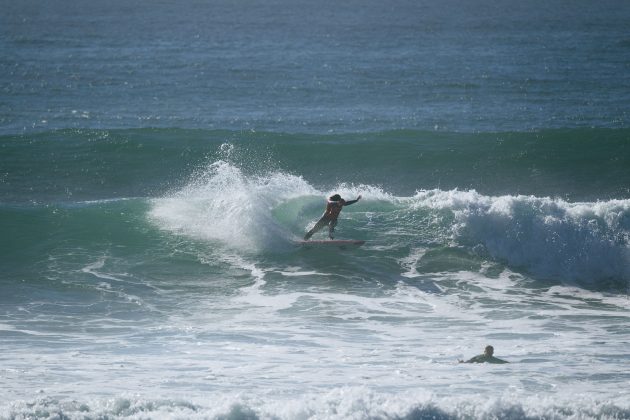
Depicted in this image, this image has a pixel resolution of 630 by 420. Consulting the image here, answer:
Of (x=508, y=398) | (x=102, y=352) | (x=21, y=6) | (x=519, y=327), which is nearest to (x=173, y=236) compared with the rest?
(x=102, y=352)

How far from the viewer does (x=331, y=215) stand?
1959 centimetres

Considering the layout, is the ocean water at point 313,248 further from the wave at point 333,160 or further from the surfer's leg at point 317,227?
the surfer's leg at point 317,227

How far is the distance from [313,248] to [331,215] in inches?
34.6

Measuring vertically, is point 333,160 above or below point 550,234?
above

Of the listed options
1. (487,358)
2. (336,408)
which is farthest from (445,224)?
(336,408)

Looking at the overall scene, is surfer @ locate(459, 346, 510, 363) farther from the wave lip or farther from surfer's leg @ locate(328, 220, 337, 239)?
surfer's leg @ locate(328, 220, 337, 239)

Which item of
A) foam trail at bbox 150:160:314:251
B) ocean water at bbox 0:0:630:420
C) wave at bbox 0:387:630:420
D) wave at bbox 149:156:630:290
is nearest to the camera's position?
wave at bbox 0:387:630:420

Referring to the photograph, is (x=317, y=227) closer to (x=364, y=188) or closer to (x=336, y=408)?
(x=364, y=188)

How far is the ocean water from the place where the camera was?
Result: 12727mm

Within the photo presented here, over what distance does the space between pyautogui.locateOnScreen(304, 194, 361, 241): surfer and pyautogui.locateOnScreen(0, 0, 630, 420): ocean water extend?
0.44m

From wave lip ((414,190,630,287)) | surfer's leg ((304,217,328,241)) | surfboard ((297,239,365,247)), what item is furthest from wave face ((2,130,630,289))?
surfboard ((297,239,365,247))

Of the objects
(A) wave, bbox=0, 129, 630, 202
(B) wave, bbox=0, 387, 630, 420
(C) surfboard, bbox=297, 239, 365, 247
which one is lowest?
(B) wave, bbox=0, 387, 630, 420

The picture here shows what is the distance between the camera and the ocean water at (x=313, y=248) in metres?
12.7

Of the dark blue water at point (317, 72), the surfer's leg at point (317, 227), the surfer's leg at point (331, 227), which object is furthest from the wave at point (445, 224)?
the dark blue water at point (317, 72)
